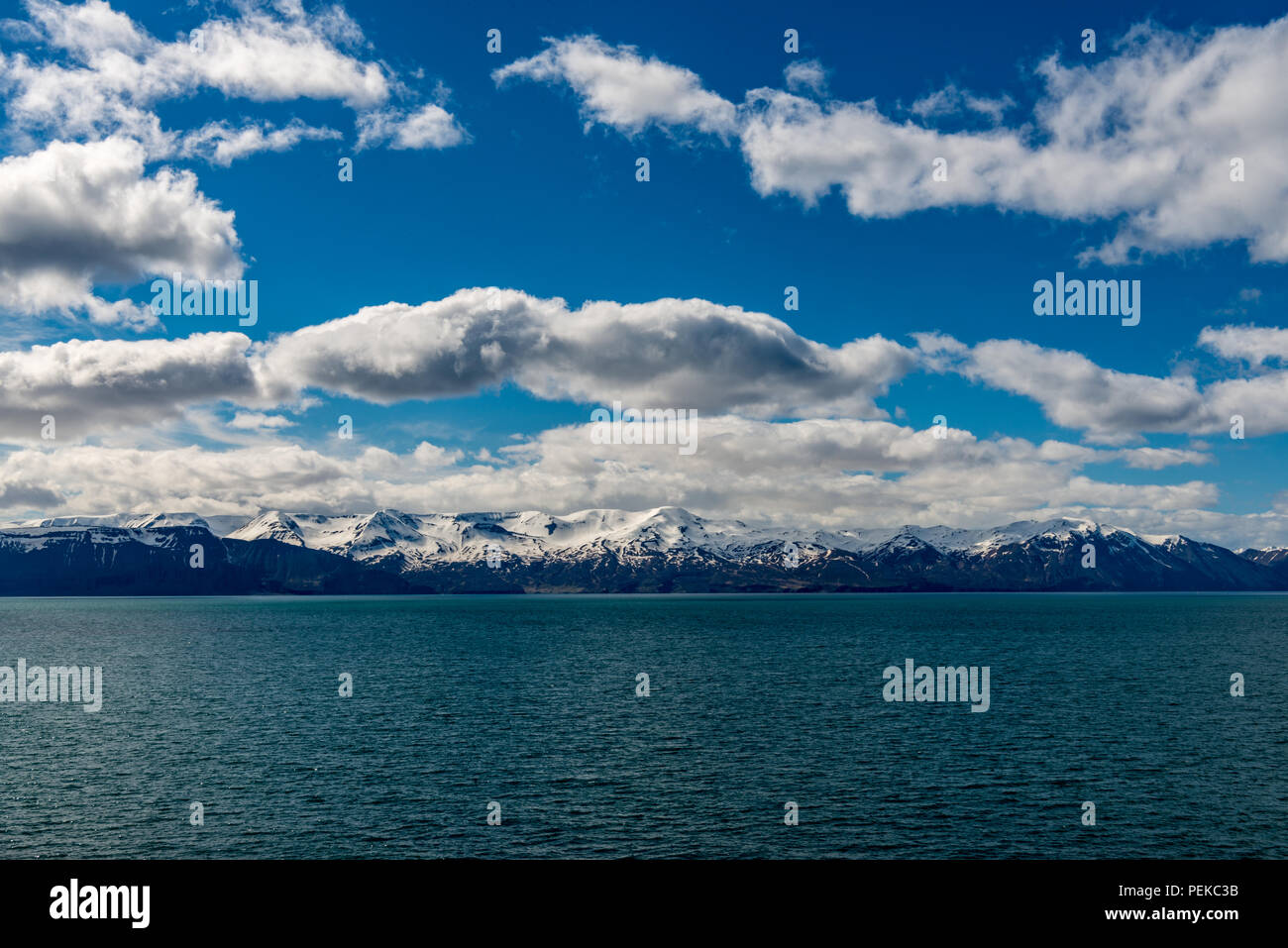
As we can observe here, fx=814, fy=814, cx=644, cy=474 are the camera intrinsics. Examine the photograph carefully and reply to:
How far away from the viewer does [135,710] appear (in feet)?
299

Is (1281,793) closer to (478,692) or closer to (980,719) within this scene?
(980,719)

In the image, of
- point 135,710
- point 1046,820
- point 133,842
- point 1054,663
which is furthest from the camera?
point 1054,663
